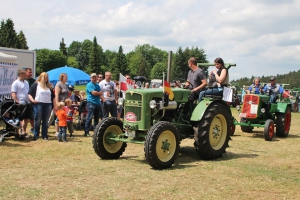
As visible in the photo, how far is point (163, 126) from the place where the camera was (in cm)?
600

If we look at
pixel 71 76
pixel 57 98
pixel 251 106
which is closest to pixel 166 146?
pixel 57 98

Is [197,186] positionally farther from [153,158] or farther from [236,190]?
[153,158]

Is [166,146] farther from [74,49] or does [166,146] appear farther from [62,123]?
[74,49]

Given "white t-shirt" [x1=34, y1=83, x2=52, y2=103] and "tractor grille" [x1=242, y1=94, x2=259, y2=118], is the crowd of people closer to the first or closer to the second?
"white t-shirt" [x1=34, y1=83, x2=52, y2=103]

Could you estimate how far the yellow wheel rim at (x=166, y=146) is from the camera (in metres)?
6.05

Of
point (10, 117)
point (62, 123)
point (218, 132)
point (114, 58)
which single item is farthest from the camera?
point (114, 58)

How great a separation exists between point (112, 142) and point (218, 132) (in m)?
2.18

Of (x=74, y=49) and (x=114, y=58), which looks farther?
(x=74, y=49)

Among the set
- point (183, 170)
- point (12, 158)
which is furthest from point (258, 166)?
point (12, 158)

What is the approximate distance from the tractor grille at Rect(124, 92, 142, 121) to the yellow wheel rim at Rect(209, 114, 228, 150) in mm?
1578

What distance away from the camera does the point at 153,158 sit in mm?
5875

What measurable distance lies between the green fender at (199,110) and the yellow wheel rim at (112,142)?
57.1 inches

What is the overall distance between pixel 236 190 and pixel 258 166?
5.86ft

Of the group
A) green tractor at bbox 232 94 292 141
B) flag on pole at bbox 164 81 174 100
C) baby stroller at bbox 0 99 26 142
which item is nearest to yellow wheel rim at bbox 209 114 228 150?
flag on pole at bbox 164 81 174 100
